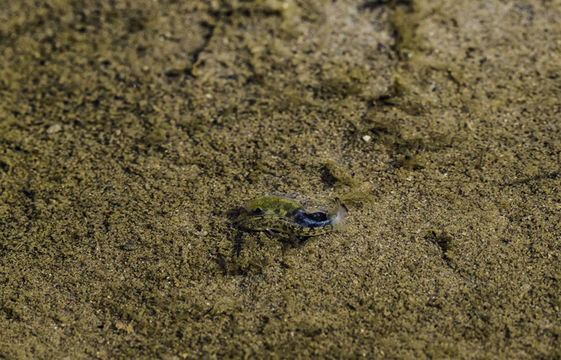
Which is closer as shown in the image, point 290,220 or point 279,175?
point 290,220

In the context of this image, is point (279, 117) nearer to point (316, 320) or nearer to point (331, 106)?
point (331, 106)

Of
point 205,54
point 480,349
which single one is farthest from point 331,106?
point 480,349

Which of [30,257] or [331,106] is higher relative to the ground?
[331,106]

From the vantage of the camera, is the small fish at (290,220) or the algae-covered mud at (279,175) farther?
the small fish at (290,220)
